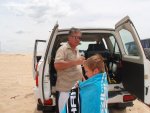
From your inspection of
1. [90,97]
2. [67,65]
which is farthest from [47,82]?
[90,97]

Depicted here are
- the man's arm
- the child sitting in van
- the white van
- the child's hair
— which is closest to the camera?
the child sitting in van

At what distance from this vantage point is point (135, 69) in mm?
5305

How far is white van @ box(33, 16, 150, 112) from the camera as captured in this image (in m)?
4.96

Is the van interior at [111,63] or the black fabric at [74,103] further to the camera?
the van interior at [111,63]

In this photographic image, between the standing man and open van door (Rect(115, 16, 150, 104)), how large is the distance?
2.99 feet

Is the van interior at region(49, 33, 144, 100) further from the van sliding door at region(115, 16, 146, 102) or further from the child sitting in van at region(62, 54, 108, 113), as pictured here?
the child sitting in van at region(62, 54, 108, 113)

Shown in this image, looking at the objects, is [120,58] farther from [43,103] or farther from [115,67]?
[43,103]

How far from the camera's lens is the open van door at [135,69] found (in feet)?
16.1

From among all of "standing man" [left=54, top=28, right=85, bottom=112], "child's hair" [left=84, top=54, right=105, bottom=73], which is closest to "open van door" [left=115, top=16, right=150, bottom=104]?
"standing man" [left=54, top=28, right=85, bottom=112]

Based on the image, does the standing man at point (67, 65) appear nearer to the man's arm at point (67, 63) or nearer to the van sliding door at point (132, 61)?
the man's arm at point (67, 63)

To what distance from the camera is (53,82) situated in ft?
19.2

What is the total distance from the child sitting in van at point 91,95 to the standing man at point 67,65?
6.37ft

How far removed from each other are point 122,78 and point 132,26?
4.65ft

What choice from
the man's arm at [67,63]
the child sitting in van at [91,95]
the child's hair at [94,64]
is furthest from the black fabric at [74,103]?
the man's arm at [67,63]
